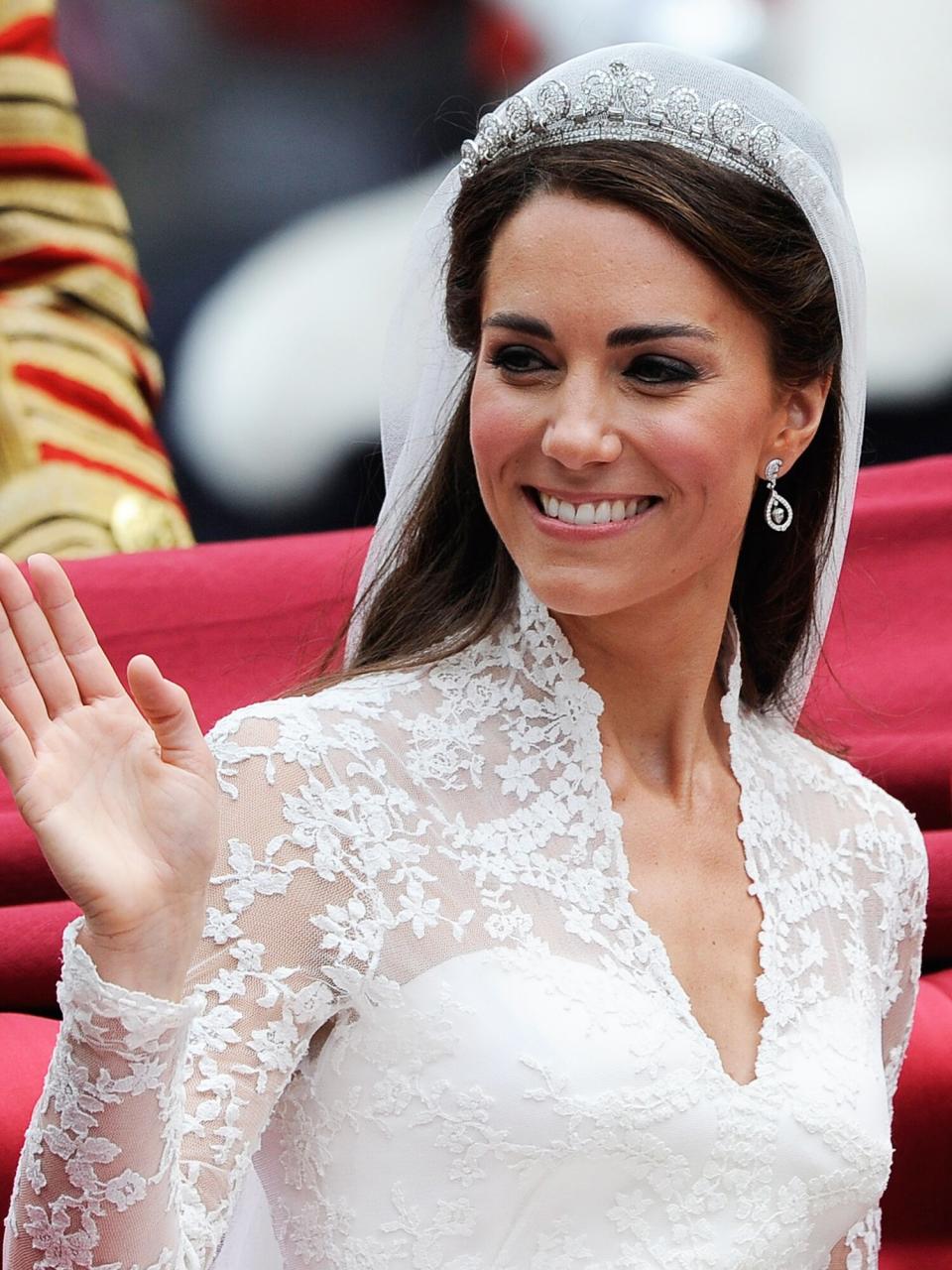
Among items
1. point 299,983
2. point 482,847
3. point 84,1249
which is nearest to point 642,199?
point 482,847

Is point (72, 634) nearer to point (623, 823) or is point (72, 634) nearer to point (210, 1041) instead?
point (210, 1041)

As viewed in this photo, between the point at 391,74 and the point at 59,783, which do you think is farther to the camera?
the point at 391,74

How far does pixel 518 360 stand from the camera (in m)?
1.41

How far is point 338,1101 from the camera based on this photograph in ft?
4.28

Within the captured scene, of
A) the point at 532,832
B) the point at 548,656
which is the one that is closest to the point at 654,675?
the point at 548,656

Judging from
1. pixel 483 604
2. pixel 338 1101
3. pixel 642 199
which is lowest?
pixel 338 1101

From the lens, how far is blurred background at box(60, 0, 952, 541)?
2906mm

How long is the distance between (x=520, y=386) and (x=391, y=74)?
1711 mm

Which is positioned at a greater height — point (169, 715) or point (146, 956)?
point (169, 715)

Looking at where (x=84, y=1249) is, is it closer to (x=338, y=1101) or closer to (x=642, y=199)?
(x=338, y=1101)

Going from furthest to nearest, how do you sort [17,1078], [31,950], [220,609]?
[220,609] < [31,950] < [17,1078]

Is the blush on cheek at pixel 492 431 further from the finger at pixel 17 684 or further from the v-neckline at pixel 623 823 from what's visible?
the finger at pixel 17 684

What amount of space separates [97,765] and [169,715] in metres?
0.05

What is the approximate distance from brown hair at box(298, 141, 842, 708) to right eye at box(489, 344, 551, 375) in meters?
0.12
